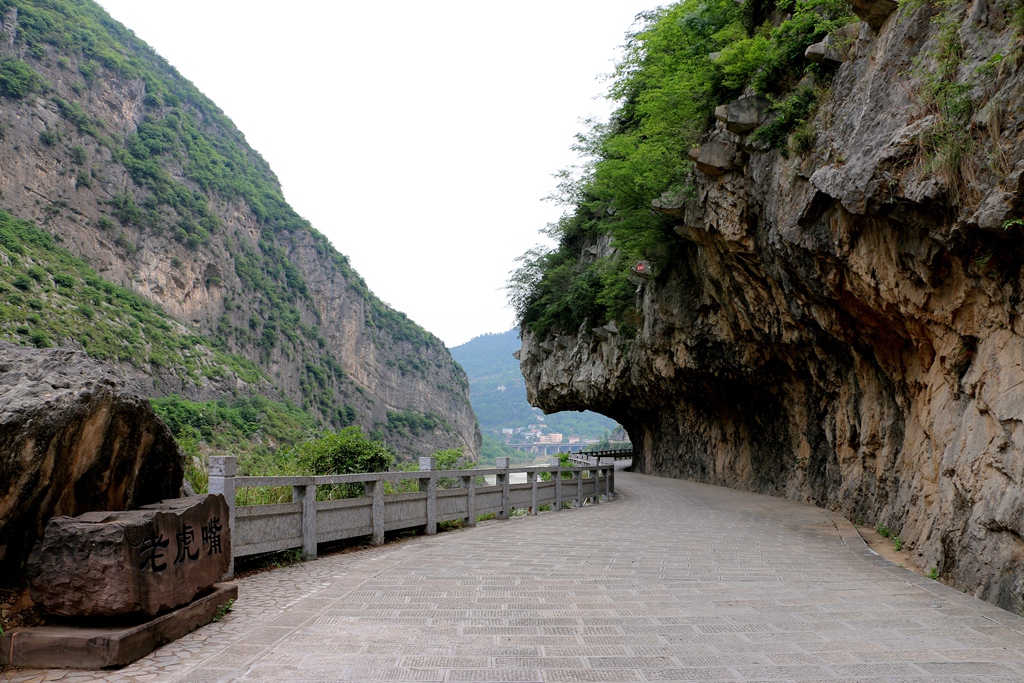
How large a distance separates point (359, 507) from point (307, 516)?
1146mm

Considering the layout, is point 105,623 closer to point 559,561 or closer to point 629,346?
point 559,561

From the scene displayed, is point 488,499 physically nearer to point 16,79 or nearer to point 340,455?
point 340,455

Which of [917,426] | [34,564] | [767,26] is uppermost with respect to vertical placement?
[767,26]

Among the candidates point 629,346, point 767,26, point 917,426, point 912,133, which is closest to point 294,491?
point 912,133

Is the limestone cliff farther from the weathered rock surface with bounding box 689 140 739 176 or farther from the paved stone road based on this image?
the paved stone road

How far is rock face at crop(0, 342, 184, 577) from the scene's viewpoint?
4172mm

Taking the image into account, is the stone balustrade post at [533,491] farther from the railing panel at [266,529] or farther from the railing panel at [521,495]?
the railing panel at [266,529]

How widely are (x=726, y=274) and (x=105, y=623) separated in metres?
15.0

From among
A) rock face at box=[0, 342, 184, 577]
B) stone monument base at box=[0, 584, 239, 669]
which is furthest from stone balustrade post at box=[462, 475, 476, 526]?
stone monument base at box=[0, 584, 239, 669]

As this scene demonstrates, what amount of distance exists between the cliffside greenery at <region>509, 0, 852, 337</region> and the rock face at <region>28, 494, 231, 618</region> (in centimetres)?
1164

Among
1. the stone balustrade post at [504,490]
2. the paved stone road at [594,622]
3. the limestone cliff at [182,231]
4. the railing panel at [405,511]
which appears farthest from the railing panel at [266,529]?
the limestone cliff at [182,231]

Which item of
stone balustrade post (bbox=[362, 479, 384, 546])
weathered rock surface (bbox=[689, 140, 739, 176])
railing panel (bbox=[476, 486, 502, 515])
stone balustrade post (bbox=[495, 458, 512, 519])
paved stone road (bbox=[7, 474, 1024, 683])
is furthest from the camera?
weathered rock surface (bbox=[689, 140, 739, 176])

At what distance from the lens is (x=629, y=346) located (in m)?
27.3

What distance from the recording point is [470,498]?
39.5 feet
